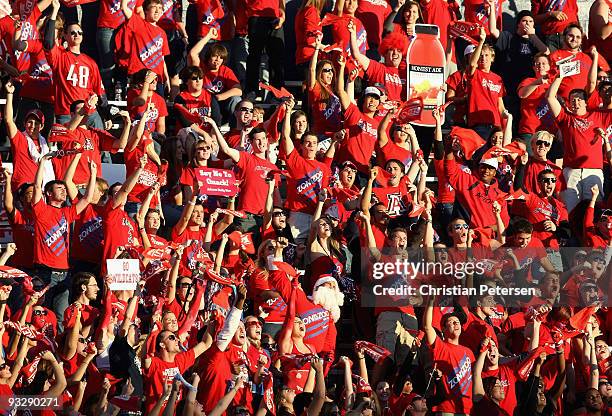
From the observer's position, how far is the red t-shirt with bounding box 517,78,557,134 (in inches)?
704

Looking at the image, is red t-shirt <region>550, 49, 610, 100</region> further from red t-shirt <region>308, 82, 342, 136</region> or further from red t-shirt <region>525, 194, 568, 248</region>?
red t-shirt <region>308, 82, 342, 136</region>

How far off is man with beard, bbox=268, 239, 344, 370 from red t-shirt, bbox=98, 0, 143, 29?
10.7 feet

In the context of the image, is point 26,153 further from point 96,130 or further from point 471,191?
point 471,191

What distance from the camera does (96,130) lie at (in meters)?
17.0

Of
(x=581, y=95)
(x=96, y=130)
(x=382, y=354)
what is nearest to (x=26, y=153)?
(x=96, y=130)

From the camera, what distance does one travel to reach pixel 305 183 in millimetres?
16656

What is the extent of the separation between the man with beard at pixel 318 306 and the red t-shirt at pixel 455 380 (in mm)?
824

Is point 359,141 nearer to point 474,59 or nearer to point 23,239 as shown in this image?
point 474,59

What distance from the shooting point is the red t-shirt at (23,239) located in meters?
16.0

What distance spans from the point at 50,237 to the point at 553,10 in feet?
18.6

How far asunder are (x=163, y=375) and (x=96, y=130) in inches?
124

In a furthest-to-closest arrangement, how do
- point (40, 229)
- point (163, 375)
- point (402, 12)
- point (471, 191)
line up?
point (402, 12), point (471, 191), point (40, 229), point (163, 375)

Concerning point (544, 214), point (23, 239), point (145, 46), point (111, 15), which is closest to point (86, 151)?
point (23, 239)

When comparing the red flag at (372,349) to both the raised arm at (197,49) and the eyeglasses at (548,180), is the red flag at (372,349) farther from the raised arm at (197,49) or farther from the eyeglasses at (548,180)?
the raised arm at (197,49)
